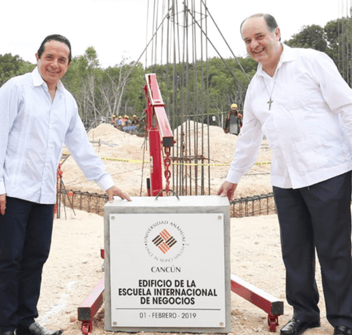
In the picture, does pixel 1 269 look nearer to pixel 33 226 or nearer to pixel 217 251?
pixel 33 226

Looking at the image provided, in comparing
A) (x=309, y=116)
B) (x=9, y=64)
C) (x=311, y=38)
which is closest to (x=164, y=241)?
(x=309, y=116)

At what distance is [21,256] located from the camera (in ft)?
8.30

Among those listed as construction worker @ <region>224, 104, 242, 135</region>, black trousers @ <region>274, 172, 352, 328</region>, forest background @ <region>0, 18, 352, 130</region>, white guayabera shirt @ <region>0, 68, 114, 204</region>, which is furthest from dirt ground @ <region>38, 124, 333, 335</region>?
forest background @ <region>0, 18, 352, 130</region>

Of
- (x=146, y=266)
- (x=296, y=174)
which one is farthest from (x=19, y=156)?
(x=296, y=174)

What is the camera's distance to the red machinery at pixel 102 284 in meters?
2.76

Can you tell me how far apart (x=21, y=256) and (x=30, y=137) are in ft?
2.02

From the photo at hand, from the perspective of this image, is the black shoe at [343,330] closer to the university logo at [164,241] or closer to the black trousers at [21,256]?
the university logo at [164,241]

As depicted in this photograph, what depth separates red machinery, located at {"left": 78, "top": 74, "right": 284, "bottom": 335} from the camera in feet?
9.05

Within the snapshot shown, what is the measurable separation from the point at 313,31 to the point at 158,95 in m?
38.1

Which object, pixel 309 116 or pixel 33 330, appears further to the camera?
pixel 33 330

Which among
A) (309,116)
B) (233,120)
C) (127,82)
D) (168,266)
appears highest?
(127,82)

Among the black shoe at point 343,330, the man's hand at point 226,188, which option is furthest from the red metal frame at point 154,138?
the black shoe at point 343,330

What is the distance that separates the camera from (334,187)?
96.9 inches

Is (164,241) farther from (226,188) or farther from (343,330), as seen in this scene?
(343,330)
